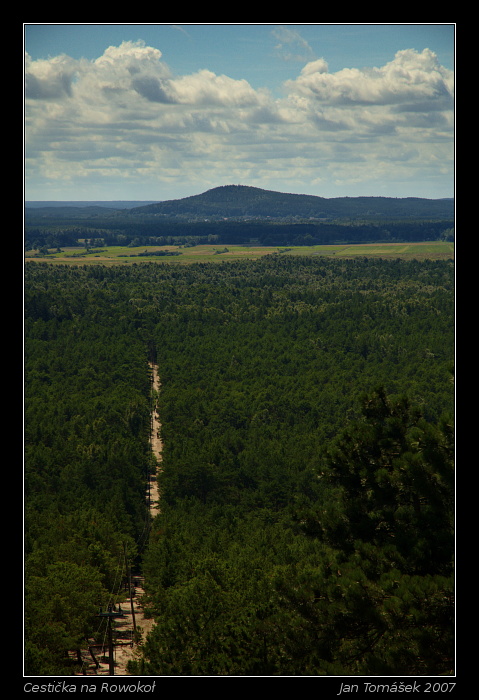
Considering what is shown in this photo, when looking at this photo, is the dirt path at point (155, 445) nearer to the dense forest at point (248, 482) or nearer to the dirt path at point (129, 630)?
the dirt path at point (129, 630)

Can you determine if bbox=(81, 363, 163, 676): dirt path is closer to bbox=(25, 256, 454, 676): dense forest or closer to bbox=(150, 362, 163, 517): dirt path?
bbox=(150, 362, 163, 517): dirt path

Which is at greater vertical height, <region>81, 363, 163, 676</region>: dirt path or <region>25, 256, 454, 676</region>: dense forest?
<region>25, 256, 454, 676</region>: dense forest

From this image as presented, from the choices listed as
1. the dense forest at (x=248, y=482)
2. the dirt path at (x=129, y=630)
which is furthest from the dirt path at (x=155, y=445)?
the dense forest at (x=248, y=482)

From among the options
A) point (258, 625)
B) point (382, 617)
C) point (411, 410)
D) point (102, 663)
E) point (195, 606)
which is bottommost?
point (102, 663)

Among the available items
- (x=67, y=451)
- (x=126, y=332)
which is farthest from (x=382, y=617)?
(x=126, y=332)

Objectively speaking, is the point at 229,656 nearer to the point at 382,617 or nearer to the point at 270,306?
the point at 382,617

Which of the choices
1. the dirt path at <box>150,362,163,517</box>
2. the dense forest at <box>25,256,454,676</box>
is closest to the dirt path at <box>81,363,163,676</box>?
the dirt path at <box>150,362,163,517</box>

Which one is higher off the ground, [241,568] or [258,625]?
[258,625]

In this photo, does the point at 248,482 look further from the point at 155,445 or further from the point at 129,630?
the point at 129,630
